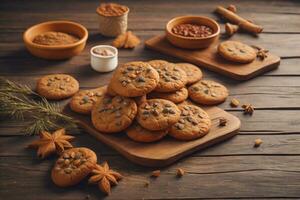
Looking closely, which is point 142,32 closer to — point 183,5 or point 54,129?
point 183,5

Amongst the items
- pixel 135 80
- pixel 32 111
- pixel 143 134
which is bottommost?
pixel 32 111

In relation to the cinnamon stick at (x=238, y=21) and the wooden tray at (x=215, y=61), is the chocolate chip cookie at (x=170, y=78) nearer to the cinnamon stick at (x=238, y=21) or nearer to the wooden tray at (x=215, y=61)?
the wooden tray at (x=215, y=61)

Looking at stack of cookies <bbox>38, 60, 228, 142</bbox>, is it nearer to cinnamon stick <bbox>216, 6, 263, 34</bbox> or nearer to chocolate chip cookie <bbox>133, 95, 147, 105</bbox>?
chocolate chip cookie <bbox>133, 95, 147, 105</bbox>

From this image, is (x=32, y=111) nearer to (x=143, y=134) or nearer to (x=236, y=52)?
(x=143, y=134)

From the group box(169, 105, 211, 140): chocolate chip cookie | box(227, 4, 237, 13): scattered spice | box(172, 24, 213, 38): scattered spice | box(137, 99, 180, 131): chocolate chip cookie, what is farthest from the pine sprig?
box(227, 4, 237, 13): scattered spice

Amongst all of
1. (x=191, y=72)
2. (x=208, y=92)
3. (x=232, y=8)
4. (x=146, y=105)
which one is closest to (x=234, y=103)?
(x=208, y=92)

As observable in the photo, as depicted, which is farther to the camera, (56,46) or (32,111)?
(56,46)
